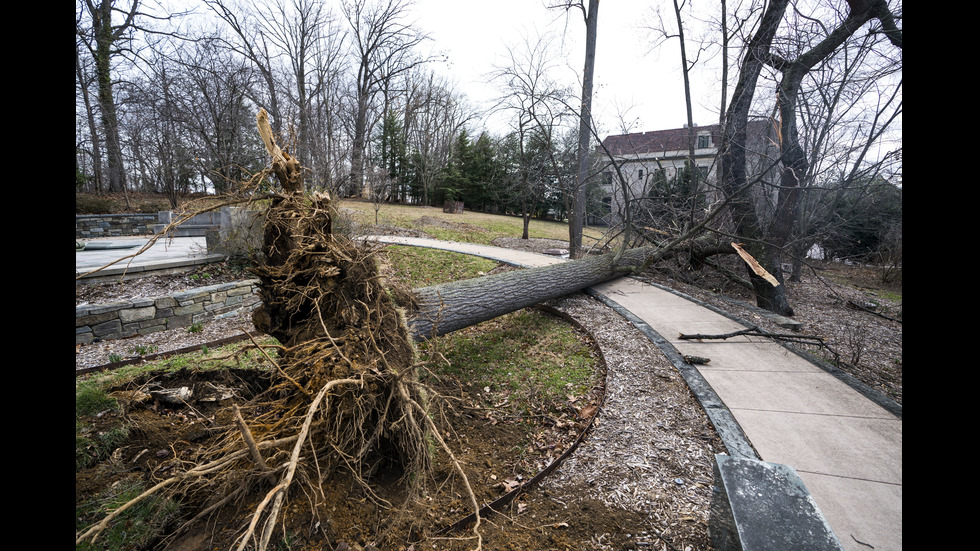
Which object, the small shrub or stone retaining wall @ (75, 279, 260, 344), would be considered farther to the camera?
stone retaining wall @ (75, 279, 260, 344)

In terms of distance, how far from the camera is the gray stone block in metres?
1.53

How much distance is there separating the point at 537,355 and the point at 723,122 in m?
6.48

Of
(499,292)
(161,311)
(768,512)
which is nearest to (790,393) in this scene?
(768,512)

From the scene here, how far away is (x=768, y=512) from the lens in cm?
167

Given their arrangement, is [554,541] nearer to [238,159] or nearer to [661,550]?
[661,550]

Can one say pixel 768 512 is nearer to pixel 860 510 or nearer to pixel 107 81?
pixel 860 510

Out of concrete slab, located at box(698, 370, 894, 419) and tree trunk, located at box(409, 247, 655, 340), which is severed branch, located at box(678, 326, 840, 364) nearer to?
concrete slab, located at box(698, 370, 894, 419)

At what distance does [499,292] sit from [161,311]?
17.3ft

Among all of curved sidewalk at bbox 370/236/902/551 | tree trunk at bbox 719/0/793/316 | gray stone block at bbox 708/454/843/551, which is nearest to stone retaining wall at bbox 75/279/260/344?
gray stone block at bbox 708/454/843/551

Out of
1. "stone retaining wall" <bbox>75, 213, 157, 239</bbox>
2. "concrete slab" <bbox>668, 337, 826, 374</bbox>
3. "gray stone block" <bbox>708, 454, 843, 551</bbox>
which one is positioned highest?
"stone retaining wall" <bbox>75, 213, 157, 239</bbox>

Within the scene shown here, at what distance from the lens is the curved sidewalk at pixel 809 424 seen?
2.25m

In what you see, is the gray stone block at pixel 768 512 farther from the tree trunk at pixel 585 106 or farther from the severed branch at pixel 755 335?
the tree trunk at pixel 585 106

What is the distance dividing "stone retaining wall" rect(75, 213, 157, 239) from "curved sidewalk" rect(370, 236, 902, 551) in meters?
15.1
